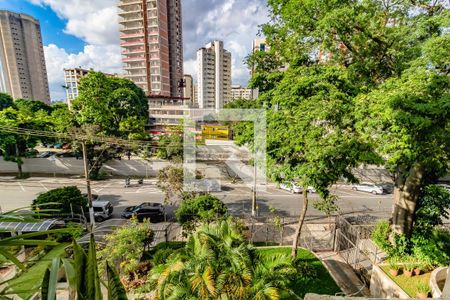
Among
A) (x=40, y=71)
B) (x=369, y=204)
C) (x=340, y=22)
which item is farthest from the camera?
(x=40, y=71)

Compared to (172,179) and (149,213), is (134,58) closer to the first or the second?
(172,179)

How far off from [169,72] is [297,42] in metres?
46.7

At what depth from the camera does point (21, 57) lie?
7700 cm

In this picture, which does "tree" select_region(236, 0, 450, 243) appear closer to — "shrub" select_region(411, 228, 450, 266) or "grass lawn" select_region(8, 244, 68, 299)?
"shrub" select_region(411, 228, 450, 266)

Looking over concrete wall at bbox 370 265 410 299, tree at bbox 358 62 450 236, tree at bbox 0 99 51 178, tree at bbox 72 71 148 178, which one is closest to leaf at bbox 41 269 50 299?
tree at bbox 358 62 450 236

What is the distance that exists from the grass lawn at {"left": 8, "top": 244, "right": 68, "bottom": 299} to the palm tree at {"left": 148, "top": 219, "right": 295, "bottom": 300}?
3.85 m

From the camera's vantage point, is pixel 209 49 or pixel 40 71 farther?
pixel 40 71

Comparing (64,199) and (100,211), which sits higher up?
(64,199)

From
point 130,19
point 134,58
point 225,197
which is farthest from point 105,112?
point 130,19

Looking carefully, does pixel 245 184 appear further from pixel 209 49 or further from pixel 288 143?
pixel 209 49

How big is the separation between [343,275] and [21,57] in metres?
108

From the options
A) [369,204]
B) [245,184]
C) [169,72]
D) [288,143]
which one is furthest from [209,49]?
[288,143]

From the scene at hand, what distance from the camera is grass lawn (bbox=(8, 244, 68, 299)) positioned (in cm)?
155

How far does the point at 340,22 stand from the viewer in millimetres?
7984
